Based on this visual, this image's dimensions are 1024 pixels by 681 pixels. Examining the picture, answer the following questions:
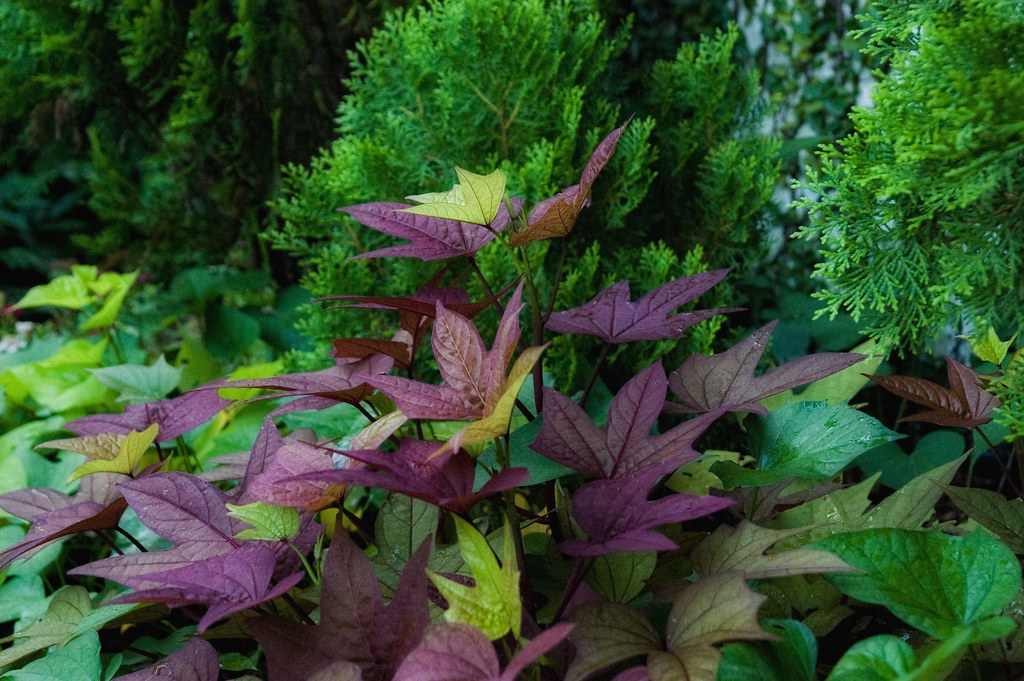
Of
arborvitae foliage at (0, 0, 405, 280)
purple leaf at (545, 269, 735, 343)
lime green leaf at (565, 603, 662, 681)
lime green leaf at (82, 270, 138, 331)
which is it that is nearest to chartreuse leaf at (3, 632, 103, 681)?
lime green leaf at (565, 603, 662, 681)

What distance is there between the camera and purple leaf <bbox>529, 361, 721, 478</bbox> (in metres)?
0.78

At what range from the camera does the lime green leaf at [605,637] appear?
655 millimetres

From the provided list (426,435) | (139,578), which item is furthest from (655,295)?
(139,578)

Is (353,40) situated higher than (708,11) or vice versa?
(708,11)

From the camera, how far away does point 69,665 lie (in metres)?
0.88

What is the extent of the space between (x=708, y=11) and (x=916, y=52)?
1522 mm


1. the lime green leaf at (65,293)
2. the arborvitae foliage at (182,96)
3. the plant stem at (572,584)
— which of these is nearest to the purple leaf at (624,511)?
the plant stem at (572,584)

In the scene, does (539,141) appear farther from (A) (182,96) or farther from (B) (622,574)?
(A) (182,96)

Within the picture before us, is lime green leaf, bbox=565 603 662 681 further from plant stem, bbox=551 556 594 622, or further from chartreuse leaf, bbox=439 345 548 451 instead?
chartreuse leaf, bbox=439 345 548 451

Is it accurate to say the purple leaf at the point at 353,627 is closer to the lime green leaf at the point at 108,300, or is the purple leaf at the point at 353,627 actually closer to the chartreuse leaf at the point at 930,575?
the chartreuse leaf at the point at 930,575

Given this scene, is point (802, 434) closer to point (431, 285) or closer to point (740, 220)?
point (431, 285)

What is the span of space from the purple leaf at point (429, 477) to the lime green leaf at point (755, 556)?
0.26 m

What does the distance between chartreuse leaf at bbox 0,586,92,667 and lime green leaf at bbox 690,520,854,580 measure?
86cm

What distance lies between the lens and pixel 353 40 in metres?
2.38
